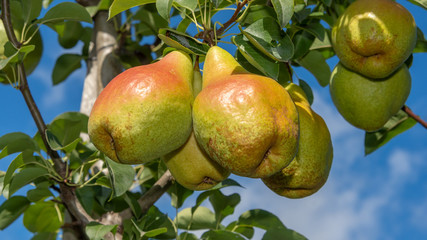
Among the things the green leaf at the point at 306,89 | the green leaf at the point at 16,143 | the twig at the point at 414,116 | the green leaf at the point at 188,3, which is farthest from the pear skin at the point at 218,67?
the twig at the point at 414,116

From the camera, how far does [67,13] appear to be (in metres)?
1.54

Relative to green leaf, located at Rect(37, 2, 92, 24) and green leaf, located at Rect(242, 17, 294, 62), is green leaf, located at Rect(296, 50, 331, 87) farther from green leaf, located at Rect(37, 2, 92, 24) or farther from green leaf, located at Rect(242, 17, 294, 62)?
green leaf, located at Rect(37, 2, 92, 24)

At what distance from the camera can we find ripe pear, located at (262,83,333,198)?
1012 millimetres

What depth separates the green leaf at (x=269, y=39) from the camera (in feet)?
3.15

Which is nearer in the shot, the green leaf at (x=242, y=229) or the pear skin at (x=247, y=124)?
the pear skin at (x=247, y=124)

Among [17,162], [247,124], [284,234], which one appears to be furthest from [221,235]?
[247,124]

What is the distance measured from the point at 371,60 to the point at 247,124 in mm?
648

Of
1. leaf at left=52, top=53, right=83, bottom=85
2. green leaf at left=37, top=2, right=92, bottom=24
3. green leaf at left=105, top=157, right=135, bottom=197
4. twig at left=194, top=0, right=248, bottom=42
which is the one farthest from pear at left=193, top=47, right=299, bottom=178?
leaf at left=52, top=53, right=83, bottom=85

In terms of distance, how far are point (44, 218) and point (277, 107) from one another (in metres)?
1.24

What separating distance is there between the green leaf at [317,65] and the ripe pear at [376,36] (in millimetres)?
Answer: 283

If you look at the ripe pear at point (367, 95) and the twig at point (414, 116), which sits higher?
the ripe pear at point (367, 95)

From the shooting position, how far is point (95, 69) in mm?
2104

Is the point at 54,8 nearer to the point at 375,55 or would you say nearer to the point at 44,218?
the point at 44,218

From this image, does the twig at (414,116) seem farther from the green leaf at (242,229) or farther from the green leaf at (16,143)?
the green leaf at (16,143)
